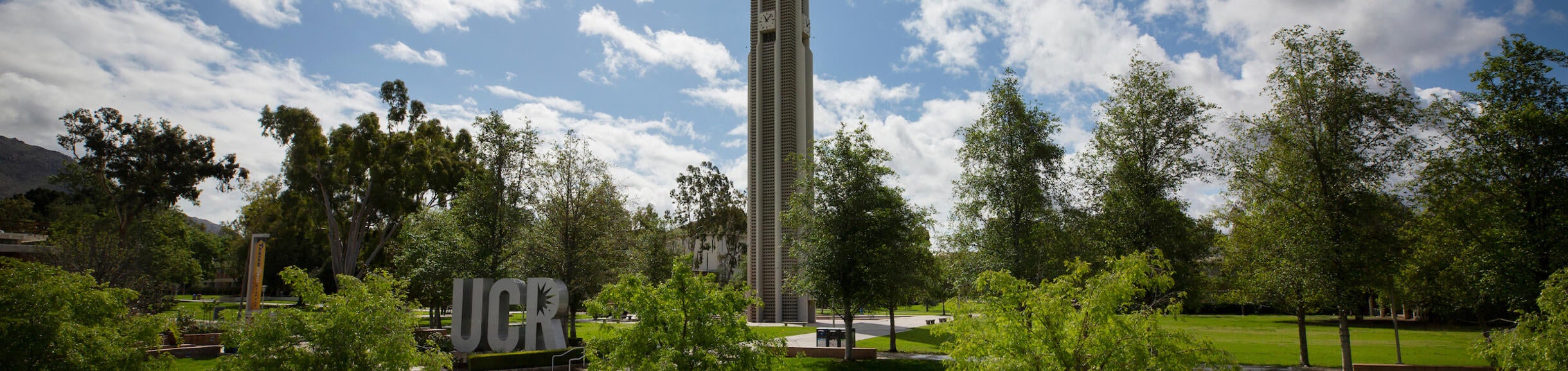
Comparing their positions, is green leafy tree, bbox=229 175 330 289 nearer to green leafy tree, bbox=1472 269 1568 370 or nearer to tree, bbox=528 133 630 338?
tree, bbox=528 133 630 338

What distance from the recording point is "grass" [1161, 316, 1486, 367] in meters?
24.2

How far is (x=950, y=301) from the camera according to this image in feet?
37.2

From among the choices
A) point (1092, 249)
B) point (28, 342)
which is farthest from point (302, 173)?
point (1092, 249)

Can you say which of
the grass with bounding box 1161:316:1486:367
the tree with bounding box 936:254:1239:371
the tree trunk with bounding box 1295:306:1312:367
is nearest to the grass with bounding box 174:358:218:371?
the tree with bounding box 936:254:1239:371

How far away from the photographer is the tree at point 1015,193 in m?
23.5

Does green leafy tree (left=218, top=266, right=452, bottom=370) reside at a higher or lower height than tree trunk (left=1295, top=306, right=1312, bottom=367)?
higher

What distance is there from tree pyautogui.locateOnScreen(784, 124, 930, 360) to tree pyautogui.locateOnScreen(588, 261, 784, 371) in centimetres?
1179

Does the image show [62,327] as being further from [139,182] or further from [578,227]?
[139,182]

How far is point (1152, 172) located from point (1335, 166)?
14.6 ft

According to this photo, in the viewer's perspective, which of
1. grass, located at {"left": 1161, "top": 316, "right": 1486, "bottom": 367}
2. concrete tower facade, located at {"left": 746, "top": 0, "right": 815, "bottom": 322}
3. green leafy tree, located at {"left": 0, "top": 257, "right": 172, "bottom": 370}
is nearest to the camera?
green leafy tree, located at {"left": 0, "top": 257, "right": 172, "bottom": 370}

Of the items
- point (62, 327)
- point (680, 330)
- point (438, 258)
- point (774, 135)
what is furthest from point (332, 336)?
point (774, 135)

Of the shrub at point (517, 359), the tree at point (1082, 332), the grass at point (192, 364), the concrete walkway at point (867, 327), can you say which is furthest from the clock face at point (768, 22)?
the tree at point (1082, 332)

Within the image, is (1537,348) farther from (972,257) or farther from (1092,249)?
(972,257)

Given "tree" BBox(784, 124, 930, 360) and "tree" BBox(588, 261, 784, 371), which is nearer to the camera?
"tree" BBox(588, 261, 784, 371)
